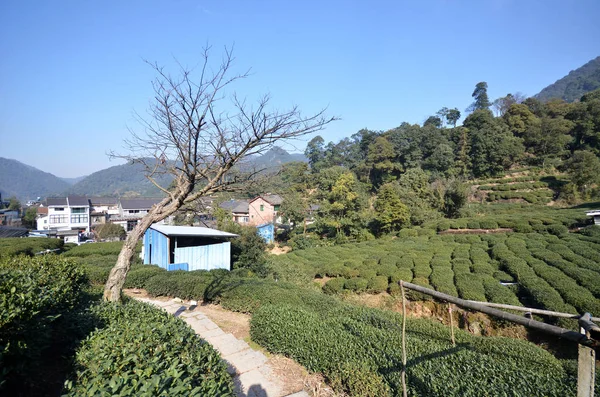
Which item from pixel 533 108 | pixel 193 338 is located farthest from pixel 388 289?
pixel 533 108

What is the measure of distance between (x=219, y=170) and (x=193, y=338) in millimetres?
3020

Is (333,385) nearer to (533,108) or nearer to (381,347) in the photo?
(381,347)

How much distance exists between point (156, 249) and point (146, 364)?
1184 cm

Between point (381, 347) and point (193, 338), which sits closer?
point (193, 338)

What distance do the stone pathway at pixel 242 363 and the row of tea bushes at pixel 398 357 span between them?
1.22 ft

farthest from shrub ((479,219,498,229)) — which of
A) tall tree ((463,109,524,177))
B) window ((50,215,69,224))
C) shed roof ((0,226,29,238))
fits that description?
window ((50,215,69,224))

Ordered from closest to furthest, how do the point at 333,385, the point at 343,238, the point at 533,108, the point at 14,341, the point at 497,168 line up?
the point at 14,341 → the point at 333,385 → the point at 343,238 → the point at 497,168 → the point at 533,108

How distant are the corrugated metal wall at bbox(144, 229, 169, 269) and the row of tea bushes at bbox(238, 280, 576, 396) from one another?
8041mm

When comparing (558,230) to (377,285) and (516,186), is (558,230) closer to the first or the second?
(377,285)

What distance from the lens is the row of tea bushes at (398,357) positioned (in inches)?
123

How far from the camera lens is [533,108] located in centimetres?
4506

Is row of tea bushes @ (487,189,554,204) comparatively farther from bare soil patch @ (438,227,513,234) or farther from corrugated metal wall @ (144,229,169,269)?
corrugated metal wall @ (144,229,169,269)

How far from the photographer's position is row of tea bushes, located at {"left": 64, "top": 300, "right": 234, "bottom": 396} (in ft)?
6.79

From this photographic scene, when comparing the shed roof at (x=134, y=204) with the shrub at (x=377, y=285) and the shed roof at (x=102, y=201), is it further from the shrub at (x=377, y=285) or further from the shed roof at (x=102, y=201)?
the shrub at (x=377, y=285)
